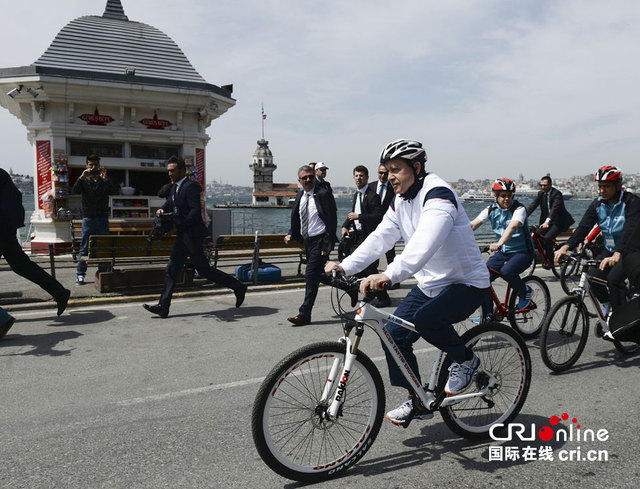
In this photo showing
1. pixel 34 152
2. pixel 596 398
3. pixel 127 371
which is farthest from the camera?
pixel 34 152

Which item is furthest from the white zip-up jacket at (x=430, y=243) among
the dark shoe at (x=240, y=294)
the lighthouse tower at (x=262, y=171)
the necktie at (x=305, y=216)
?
the lighthouse tower at (x=262, y=171)

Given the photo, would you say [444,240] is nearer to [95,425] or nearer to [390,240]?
[390,240]

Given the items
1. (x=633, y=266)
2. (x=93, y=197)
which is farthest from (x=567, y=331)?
(x=93, y=197)

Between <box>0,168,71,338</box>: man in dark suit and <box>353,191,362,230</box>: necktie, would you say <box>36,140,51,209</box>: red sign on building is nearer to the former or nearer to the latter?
<box>0,168,71,338</box>: man in dark suit

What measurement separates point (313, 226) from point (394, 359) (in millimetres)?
4166

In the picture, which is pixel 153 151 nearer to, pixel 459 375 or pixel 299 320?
pixel 299 320

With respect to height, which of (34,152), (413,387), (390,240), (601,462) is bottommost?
(601,462)

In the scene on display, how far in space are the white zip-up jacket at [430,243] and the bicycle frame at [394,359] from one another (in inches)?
11.3

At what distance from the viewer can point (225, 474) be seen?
3152 mm

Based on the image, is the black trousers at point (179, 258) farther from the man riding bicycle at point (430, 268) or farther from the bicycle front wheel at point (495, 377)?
the bicycle front wheel at point (495, 377)

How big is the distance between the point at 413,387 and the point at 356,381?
0.44m

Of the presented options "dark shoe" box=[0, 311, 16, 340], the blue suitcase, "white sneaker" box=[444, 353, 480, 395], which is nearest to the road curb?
the blue suitcase

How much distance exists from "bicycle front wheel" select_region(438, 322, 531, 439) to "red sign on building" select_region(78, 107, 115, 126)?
13.8 meters

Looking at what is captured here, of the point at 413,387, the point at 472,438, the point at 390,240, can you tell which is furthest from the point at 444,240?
the point at 472,438
